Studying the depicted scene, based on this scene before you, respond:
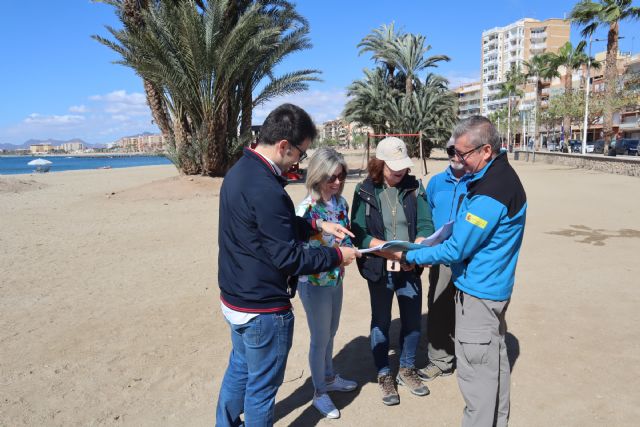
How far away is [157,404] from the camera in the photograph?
3002mm

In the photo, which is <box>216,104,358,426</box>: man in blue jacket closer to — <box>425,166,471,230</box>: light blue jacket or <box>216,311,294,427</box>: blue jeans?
<box>216,311,294,427</box>: blue jeans

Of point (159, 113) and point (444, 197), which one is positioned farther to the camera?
point (159, 113)

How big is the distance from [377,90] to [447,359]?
30406 mm

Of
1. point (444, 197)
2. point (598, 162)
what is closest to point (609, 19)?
point (598, 162)

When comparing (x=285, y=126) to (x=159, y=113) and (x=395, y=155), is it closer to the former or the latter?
(x=395, y=155)

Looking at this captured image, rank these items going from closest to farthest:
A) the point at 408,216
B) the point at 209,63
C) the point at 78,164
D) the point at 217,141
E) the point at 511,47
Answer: the point at 408,216 → the point at 209,63 → the point at 217,141 → the point at 78,164 → the point at 511,47

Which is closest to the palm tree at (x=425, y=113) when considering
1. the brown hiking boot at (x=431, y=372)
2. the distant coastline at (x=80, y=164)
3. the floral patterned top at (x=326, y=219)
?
the distant coastline at (x=80, y=164)

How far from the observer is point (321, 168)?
2.66m

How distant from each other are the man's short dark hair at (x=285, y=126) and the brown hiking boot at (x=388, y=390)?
1881mm

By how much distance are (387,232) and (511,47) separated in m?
106

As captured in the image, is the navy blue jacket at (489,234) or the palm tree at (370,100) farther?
the palm tree at (370,100)

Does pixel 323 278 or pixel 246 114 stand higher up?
pixel 246 114

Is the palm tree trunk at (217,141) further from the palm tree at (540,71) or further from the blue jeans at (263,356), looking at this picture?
the palm tree at (540,71)

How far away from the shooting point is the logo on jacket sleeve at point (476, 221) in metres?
2.08
